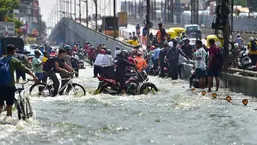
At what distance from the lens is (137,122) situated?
1734 cm

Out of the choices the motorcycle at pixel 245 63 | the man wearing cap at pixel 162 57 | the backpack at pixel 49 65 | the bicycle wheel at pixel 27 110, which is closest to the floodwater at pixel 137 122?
the bicycle wheel at pixel 27 110

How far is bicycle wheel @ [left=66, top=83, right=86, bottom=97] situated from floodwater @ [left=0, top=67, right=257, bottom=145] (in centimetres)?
31

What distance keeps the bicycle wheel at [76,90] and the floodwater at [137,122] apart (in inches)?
12.3

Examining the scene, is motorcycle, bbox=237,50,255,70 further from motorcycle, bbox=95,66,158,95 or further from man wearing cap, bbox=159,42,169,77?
motorcycle, bbox=95,66,158,95

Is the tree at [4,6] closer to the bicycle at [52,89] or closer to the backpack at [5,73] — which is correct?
the bicycle at [52,89]

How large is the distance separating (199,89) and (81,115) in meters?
8.21

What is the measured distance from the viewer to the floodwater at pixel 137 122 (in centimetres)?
1463

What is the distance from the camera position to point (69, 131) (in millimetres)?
15625

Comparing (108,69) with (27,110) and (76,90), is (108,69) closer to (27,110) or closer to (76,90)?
(76,90)

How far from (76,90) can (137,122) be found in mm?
7112

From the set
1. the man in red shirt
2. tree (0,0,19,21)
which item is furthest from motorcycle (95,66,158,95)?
tree (0,0,19,21)

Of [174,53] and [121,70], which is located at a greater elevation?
[174,53]

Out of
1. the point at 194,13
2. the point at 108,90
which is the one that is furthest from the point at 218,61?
the point at 194,13

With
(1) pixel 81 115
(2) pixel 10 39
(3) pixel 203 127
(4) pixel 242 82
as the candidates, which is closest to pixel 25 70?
(1) pixel 81 115
